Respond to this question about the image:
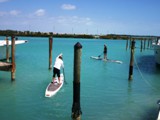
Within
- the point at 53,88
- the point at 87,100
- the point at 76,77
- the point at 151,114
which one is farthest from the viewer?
the point at 53,88

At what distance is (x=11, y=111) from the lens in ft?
43.6

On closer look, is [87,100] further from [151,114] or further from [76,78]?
[76,78]

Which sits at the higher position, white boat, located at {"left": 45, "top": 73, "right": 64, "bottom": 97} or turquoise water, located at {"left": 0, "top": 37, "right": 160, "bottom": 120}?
white boat, located at {"left": 45, "top": 73, "right": 64, "bottom": 97}

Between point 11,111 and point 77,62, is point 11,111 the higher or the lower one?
the lower one

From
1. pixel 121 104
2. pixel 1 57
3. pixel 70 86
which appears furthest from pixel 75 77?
pixel 1 57

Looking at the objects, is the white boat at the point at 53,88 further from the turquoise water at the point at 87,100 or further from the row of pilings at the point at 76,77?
the row of pilings at the point at 76,77

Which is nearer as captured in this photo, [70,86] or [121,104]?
[121,104]

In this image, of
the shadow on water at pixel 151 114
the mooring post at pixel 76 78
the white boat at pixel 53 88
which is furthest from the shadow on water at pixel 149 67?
the mooring post at pixel 76 78

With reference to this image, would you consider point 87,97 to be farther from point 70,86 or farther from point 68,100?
point 70,86

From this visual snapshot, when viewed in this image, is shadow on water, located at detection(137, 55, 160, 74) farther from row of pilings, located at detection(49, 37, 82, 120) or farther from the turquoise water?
row of pilings, located at detection(49, 37, 82, 120)

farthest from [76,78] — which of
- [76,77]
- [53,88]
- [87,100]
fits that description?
[53,88]

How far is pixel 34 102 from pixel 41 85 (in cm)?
455

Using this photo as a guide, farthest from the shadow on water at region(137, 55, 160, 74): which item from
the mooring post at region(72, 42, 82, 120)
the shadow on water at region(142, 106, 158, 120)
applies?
the mooring post at region(72, 42, 82, 120)

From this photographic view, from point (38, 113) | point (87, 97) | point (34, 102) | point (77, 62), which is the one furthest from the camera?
point (87, 97)
